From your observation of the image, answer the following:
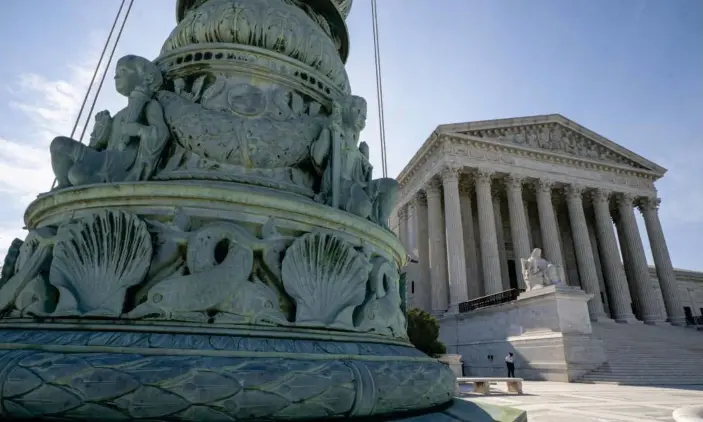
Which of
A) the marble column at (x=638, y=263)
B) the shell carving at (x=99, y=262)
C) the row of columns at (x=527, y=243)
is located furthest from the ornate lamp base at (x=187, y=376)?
the marble column at (x=638, y=263)

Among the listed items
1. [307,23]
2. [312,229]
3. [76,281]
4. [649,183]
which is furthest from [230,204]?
[649,183]

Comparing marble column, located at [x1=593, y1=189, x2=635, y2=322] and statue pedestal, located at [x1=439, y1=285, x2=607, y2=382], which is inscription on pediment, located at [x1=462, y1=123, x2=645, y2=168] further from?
statue pedestal, located at [x1=439, y1=285, x2=607, y2=382]

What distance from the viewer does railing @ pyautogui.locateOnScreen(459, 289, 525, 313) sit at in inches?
824

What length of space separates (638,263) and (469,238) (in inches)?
486

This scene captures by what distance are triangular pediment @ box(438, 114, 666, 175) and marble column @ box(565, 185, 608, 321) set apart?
325 cm

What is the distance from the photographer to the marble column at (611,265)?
26.5m

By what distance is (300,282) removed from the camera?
2.49 m

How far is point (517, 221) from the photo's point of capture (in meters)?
26.7

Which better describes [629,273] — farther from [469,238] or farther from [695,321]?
[469,238]

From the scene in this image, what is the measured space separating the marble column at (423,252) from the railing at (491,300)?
4532 millimetres

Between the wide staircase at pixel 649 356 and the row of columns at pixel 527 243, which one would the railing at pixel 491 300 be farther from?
the wide staircase at pixel 649 356

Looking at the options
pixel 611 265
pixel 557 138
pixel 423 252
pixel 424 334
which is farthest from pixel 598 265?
pixel 424 334

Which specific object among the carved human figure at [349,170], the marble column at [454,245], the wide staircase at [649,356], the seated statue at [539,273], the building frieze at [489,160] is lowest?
the wide staircase at [649,356]

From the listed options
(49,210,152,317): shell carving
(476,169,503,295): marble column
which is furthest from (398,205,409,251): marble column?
(49,210,152,317): shell carving
